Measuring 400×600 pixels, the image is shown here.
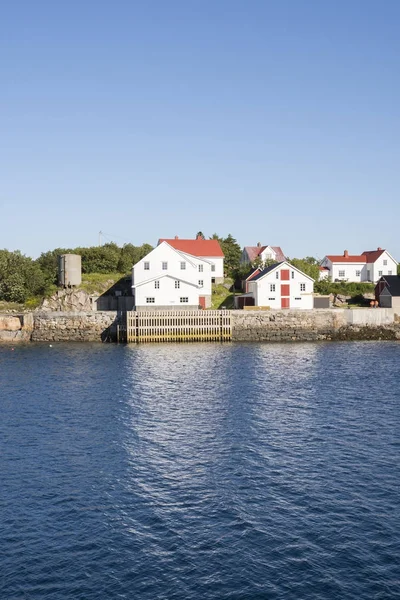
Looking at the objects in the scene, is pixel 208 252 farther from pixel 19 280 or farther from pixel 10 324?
pixel 10 324

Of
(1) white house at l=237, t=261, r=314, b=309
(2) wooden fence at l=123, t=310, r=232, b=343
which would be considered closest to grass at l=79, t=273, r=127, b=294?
(2) wooden fence at l=123, t=310, r=232, b=343

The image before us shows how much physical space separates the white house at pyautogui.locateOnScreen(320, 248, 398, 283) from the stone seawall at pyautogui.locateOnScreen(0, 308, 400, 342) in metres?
25.6

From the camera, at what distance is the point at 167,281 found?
75938 mm

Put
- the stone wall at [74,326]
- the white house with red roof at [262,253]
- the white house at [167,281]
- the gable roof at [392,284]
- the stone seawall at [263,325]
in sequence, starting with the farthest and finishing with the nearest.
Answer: the white house with red roof at [262,253]
the gable roof at [392,284]
the white house at [167,281]
the stone wall at [74,326]
the stone seawall at [263,325]

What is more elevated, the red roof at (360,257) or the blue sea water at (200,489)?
the red roof at (360,257)

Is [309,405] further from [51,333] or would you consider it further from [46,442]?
[51,333]

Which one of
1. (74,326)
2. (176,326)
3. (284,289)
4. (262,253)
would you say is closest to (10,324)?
(74,326)

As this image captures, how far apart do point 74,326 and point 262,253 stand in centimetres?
4393

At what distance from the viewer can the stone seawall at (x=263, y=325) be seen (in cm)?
7419

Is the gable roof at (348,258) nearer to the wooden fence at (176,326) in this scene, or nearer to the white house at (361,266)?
the white house at (361,266)

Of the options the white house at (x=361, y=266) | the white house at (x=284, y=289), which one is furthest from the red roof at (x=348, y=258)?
the white house at (x=284, y=289)

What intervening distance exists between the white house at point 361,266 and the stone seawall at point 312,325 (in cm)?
2608

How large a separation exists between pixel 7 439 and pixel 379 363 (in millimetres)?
36299

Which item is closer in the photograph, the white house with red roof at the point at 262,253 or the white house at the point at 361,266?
the white house at the point at 361,266
